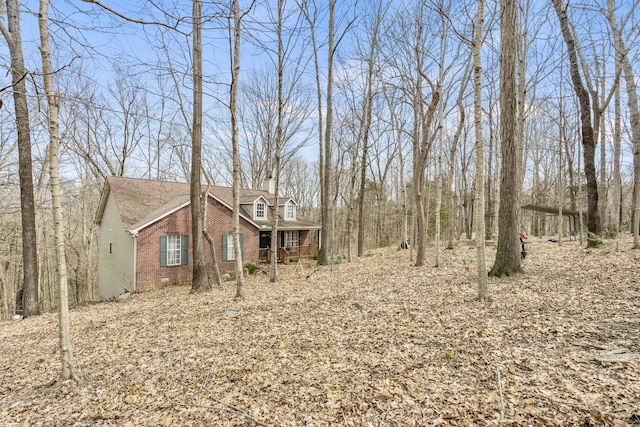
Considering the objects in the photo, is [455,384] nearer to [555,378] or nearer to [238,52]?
[555,378]

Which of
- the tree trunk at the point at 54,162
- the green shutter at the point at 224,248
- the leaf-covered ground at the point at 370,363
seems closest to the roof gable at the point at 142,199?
the green shutter at the point at 224,248

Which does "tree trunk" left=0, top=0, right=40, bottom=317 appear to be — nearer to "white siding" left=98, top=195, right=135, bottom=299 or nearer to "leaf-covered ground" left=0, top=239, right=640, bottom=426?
"leaf-covered ground" left=0, top=239, right=640, bottom=426

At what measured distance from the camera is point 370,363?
12.0 ft

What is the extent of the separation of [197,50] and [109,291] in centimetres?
1434

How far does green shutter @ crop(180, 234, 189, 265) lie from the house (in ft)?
0.15

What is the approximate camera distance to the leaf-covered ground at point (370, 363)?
2.73 metres

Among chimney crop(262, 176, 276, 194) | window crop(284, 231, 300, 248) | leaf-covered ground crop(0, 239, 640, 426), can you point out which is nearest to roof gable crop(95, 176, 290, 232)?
window crop(284, 231, 300, 248)

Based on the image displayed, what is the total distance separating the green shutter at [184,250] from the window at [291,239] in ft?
24.0

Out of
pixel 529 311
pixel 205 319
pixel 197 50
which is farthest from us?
pixel 197 50

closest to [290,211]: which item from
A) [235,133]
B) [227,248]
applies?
[227,248]

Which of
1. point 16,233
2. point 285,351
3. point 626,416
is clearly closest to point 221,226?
point 16,233

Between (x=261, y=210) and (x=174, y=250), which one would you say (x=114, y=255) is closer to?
(x=174, y=250)

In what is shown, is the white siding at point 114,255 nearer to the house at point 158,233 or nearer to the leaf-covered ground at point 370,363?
the house at point 158,233

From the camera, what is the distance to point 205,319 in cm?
643
